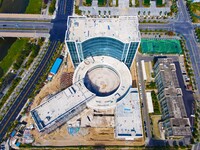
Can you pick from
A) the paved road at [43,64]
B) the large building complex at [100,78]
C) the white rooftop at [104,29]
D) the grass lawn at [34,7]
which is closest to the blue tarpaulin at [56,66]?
the paved road at [43,64]

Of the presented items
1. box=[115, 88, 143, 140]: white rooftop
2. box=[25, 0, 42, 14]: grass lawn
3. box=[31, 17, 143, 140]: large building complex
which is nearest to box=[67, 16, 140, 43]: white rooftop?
box=[31, 17, 143, 140]: large building complex

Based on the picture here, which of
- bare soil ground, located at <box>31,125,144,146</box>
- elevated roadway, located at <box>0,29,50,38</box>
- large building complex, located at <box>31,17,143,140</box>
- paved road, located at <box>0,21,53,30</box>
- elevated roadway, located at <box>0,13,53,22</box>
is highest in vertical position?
elevated roadway, located at <box>0,13,53,22</box>

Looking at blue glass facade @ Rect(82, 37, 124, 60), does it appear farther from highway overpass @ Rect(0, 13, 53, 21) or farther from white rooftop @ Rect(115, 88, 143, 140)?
highway overpass @ Rect(0, 13, 53, 21)

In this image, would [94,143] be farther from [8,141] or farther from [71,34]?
[71,34]

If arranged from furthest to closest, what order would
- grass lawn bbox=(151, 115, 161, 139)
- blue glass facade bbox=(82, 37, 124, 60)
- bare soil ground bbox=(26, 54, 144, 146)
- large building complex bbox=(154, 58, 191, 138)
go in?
grass lawn bbox=(151, 115, 161, 139) < bare soil ground bbox=(26, 54, 144, 146) < blue glass facade bbox=(82, 37, 124, 60) < large building complex bbox=(154, 58, 191, 138)

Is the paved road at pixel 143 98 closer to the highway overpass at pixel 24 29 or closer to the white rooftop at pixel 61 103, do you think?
the white rooftop at pixel 61 103

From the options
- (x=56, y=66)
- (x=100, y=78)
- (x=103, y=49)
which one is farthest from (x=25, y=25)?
(x=100, y=78)

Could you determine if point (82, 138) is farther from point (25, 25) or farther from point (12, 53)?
point (25, 25)
